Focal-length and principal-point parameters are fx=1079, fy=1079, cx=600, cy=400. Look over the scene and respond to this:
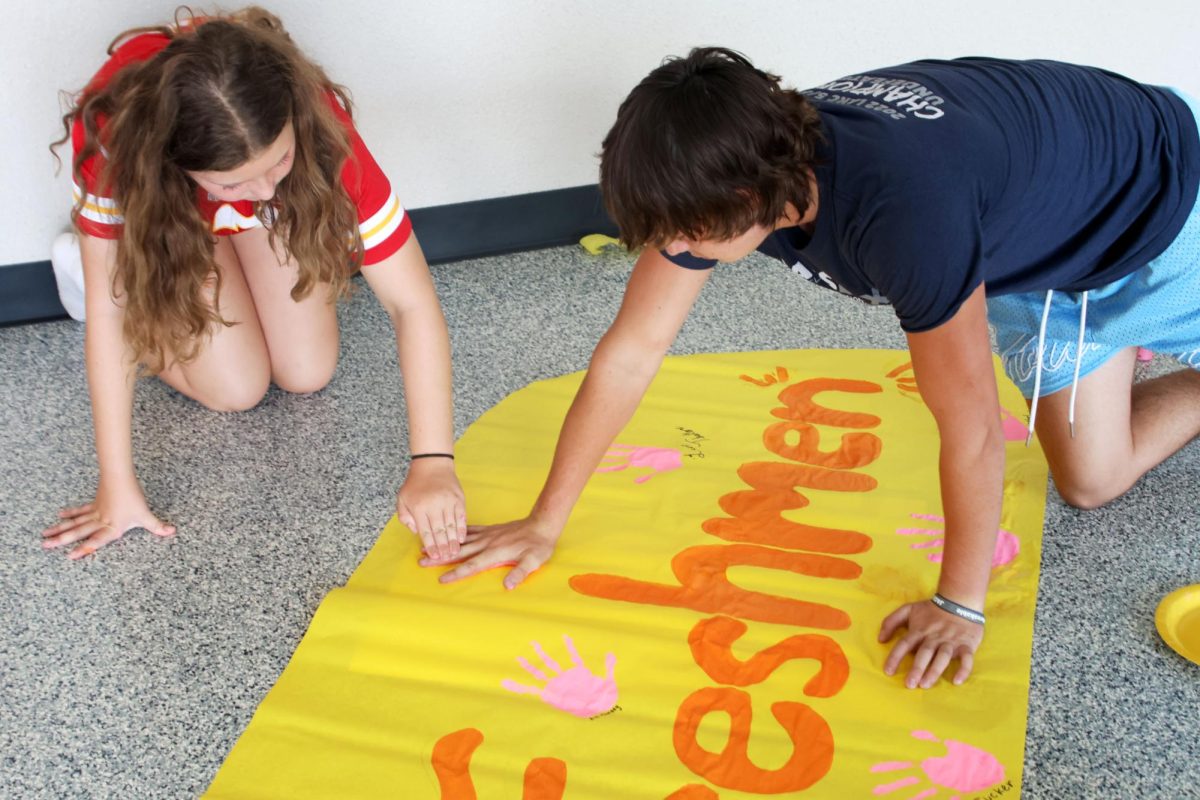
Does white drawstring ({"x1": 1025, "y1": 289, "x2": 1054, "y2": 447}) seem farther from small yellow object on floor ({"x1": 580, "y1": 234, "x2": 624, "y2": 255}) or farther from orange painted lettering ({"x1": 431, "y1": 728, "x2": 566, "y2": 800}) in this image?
small yellow object on floor ({"x1": 580, "y1": 234, "x2": 624, "y2": 255})

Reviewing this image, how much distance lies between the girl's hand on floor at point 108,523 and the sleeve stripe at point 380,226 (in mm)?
439

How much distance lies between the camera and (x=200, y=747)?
1.03 meters

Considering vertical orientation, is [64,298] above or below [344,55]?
below

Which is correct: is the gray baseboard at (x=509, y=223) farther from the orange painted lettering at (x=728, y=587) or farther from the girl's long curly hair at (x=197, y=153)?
the orange painted lettering at (x=728, y=587)

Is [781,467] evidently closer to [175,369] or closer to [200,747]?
[200,747]

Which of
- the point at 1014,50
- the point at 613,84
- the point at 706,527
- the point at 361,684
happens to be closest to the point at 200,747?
the point at 361,684

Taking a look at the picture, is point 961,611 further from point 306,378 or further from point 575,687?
point 306,378

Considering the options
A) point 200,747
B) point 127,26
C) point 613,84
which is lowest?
point 200,747

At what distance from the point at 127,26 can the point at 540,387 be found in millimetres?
877

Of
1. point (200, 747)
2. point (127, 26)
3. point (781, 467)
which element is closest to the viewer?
point (200, 747)

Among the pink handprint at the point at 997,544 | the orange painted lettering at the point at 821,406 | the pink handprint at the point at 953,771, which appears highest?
the orange painted lettering at the point at 821,406

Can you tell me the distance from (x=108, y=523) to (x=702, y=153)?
2.95 feet

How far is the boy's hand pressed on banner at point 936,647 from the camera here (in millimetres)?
1045

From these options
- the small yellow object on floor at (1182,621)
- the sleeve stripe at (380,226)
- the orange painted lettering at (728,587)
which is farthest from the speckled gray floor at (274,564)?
the sleeve stripe at (380,226)
